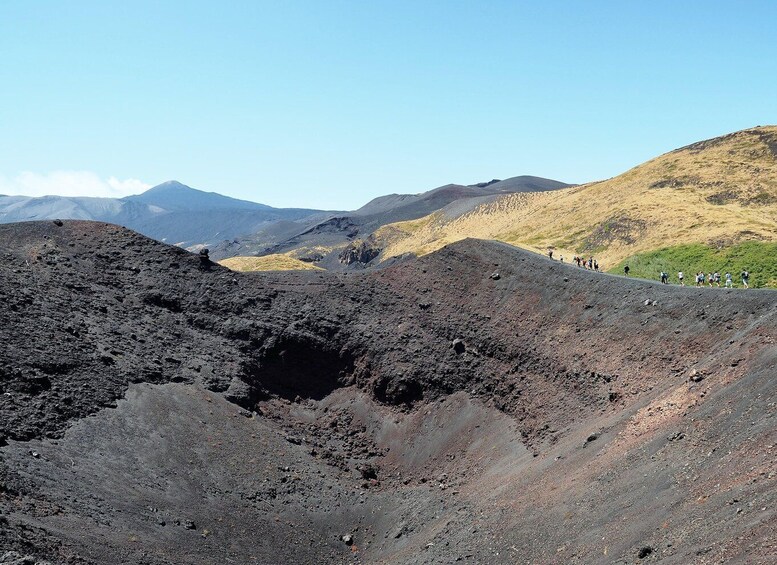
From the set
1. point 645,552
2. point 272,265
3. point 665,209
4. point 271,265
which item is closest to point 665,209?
point 665,209

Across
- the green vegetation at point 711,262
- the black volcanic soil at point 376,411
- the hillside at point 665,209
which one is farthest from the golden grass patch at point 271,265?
the black volcanic soil at point 376,411

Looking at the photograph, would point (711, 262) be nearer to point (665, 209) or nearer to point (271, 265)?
point (665, 209)

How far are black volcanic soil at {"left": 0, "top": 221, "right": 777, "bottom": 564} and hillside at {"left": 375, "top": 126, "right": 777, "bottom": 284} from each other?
22.4m

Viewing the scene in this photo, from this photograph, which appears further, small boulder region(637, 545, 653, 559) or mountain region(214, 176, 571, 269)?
mountain region(214, 176, 571, 269)

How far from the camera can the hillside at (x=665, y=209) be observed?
61000mm

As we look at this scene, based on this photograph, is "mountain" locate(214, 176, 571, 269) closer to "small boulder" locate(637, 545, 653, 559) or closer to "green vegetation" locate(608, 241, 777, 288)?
"green vegetation" locate(608, 241, 777, 288)

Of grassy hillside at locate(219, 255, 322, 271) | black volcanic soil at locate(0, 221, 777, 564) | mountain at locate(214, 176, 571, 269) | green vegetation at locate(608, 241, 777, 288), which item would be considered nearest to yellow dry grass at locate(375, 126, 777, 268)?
green vegetation at locate(608, 241, 777, 288)

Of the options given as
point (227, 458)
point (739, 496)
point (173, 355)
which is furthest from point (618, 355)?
point (173, 355)

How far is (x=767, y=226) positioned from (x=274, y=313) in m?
40.6

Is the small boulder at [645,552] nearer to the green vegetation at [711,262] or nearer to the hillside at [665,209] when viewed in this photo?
the green vegetation at [711,262]

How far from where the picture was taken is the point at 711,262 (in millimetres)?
51062

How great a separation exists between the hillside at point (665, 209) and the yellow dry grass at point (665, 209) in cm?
9

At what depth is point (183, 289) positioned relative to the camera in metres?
40.4

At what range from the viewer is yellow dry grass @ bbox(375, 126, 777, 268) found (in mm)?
61750
